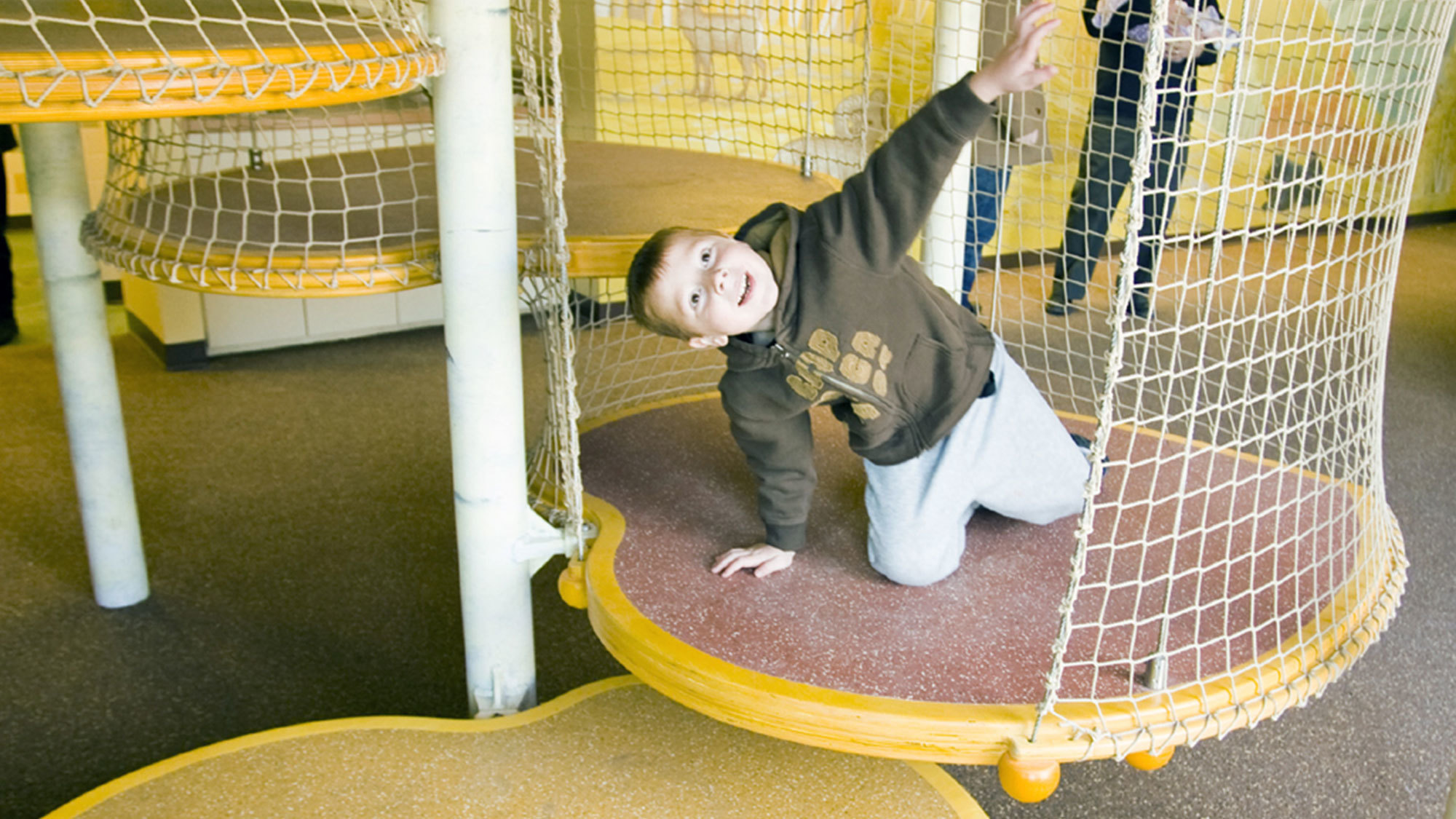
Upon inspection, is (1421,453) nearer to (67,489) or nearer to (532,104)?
(532,104)

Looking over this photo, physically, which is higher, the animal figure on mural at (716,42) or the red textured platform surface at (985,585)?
the animal figure on mural at (716,42)

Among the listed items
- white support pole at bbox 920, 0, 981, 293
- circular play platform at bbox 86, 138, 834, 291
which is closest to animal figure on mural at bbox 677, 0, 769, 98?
circular play platform at bbox 86, 138, 834, 291

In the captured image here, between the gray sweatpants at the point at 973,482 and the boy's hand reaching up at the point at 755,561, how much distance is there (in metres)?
0.09

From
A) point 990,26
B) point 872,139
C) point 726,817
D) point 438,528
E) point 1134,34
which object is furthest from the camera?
point 872,139

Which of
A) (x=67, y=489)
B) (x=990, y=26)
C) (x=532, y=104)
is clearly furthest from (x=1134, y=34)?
(x=67, y=489)

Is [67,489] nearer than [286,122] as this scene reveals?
Yes

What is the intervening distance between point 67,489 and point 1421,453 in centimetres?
252

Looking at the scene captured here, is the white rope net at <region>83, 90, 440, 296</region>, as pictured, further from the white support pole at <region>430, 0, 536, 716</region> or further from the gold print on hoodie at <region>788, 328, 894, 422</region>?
the gold print on hoodie at <region>788, 328, 894, 422</region>

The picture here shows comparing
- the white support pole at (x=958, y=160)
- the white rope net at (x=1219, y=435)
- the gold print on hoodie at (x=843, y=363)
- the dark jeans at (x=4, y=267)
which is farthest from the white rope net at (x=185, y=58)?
the dark jeans at (x=4, y=267)

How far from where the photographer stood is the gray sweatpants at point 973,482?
3.69 ft

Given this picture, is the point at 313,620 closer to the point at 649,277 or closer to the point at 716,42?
the point at 649,277

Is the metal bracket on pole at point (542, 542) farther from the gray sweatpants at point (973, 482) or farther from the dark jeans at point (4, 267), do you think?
the dark jeans at point (4, 267)

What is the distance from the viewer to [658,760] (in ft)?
3.71

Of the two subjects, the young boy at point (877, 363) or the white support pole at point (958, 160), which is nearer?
the young boy at point (877, 363)
